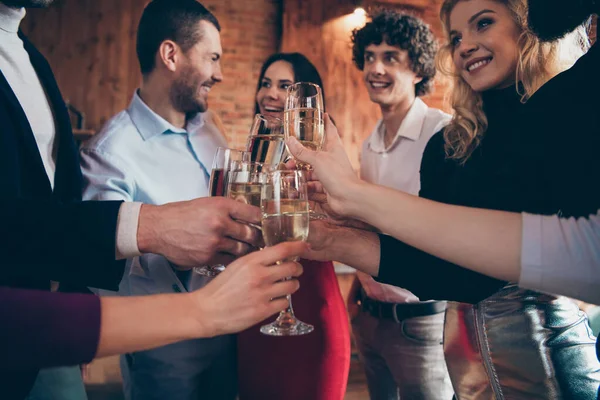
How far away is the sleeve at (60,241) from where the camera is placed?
1.03 m

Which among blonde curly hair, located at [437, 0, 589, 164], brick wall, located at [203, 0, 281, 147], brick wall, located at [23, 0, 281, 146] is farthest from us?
brick wall, located at [203, 0, 281, 147]

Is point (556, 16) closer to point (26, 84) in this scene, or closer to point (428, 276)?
point (428, 276)

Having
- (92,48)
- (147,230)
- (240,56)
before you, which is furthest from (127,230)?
(240,56)

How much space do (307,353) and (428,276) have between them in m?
0.42

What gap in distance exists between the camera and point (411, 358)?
1.87 meters

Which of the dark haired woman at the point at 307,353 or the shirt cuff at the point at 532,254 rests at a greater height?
the shirt cuff at the point at 532,254

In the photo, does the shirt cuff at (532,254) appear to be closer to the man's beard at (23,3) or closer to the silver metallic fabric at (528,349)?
the silver metallic fabric at (528,349)

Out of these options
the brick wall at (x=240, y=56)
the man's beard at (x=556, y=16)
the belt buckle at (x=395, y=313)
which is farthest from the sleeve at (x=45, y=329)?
the brick wall at (x=240, y=56)

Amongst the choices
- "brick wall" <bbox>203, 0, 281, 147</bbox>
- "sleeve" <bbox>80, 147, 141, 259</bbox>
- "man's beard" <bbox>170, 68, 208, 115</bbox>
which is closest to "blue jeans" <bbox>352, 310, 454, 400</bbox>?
"sleeve" <bbox>80, 147, 141, 259</bbox>

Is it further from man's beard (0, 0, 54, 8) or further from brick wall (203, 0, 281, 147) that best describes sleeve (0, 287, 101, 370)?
brick wall (203, 0, 281, 147)

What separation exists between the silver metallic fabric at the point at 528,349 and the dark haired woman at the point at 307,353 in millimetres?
389

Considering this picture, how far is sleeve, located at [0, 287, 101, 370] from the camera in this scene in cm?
70

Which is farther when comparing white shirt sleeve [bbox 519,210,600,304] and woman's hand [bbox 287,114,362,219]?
woman's hand [bbox 287,114,362,219]

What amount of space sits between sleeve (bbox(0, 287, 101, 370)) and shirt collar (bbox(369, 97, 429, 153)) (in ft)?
5.81
